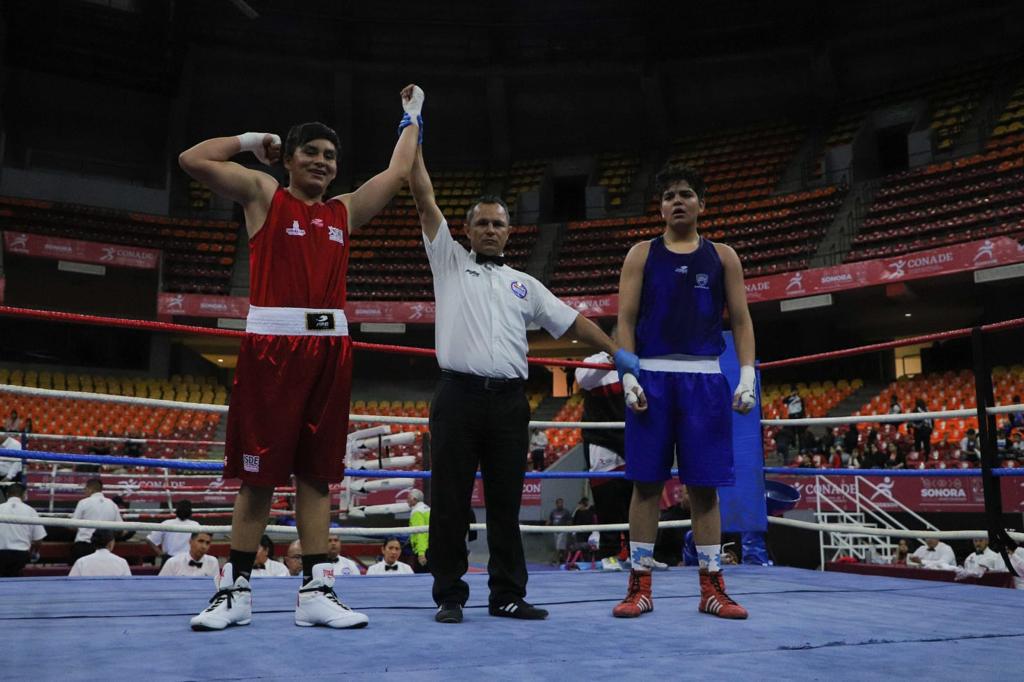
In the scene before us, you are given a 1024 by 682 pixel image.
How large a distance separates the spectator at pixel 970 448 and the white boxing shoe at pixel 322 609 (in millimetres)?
8490

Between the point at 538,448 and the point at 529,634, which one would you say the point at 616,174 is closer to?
the point at 538,448

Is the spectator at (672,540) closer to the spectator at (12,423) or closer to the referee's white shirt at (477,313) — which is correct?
the referee's white shirt at (477,313)

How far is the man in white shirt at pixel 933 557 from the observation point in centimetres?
764

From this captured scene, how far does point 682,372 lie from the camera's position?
2.48 m

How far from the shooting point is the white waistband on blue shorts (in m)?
2.48

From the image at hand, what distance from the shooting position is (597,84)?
17938mm

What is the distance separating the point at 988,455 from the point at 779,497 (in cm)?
152

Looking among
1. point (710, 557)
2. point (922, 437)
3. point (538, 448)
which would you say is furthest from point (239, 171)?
point (538, 448)

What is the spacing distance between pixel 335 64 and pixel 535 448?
937 centimetres

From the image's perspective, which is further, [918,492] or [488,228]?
[918,492]

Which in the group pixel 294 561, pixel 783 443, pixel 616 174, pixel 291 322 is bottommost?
pixel 294 561

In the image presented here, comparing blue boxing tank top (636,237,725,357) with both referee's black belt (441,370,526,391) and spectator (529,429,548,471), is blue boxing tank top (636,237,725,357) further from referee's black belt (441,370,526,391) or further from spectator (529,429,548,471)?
spectator (529,429,548,471)

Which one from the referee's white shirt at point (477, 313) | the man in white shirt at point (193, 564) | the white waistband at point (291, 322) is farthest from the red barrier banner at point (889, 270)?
the white waistband at point (291, 322)

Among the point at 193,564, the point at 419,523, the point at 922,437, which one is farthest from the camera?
the point at 922,437
